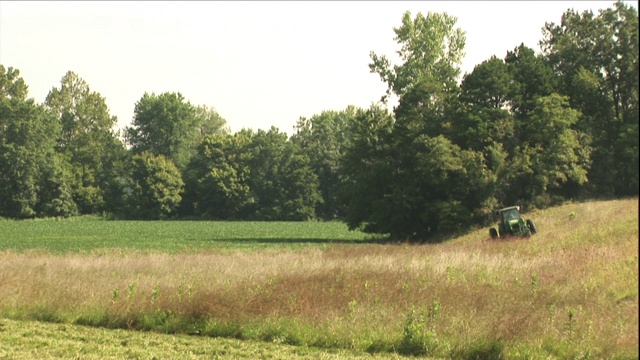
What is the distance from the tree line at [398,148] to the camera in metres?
14.5

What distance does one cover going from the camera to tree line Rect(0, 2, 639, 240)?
47.6ft

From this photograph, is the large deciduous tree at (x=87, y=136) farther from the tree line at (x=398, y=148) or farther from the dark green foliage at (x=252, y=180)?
the dark green foliage at (x=252, y=180)

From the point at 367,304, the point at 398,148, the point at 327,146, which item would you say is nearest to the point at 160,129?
the point at 327,146

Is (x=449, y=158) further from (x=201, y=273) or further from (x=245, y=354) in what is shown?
(x=245, y=354)

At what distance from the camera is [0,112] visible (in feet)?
253

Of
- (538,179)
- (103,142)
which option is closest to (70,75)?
(103,142)

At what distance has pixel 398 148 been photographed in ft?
176

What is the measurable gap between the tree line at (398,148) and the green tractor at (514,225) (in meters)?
1.82

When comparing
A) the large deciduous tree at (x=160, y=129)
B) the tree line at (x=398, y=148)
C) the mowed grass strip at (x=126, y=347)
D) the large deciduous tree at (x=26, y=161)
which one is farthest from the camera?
the large deciduous tree at (x=160, y=129)

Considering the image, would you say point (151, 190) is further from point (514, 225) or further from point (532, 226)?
point (532, 226)

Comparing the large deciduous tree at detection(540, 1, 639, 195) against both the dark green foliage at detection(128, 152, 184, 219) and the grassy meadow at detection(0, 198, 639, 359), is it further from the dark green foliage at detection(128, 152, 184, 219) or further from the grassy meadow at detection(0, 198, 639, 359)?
the dark green foliage at detection(128, 152, 184, 219)

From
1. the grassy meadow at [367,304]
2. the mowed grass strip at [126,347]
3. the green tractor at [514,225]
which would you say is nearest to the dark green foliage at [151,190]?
the green tractor at [514,225]

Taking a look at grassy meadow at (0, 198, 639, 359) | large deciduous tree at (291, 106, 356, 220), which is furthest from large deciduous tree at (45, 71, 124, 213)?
grassy meadow at (0, 198, 639, 359)

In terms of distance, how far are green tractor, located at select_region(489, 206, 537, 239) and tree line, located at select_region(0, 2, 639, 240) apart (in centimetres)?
182
